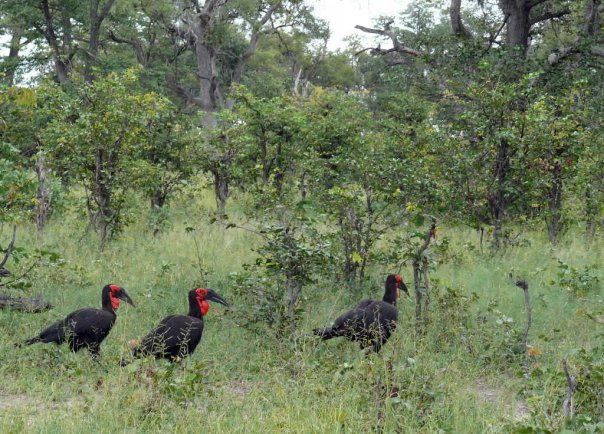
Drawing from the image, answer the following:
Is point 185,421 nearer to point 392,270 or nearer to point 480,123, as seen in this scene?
point 392,270

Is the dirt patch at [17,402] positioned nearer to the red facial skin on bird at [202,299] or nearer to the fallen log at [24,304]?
the red facial skin on bird at [202,299]

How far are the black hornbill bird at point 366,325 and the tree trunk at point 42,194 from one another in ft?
21.7

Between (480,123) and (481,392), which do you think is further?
(480,123)

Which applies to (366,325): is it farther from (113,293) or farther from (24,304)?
(24,304)

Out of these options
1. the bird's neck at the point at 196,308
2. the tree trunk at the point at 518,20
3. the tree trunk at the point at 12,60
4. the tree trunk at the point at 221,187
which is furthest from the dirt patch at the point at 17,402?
the tree trunk at the point at 12,60

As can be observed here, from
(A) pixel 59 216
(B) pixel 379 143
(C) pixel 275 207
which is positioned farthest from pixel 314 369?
(A) pixel 59 216

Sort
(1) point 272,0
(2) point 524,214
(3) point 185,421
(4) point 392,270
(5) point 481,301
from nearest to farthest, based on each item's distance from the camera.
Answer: (3) point 185,421 → (5) point 481,301 → (4) point 392,270 → (2) point 524,214 → (1) point 272,0

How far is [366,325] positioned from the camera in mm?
6828

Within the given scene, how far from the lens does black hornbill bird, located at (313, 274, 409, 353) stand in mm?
6691

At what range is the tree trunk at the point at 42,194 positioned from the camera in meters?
12.0

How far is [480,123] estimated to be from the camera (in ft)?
38.3

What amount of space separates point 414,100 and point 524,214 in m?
9.03

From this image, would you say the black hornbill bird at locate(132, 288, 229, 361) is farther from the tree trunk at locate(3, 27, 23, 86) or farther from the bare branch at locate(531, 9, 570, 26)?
the tree trunk at locate(3, 27, 23, 86)

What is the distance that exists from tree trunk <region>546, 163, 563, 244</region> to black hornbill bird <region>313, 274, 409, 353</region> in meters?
6.11
